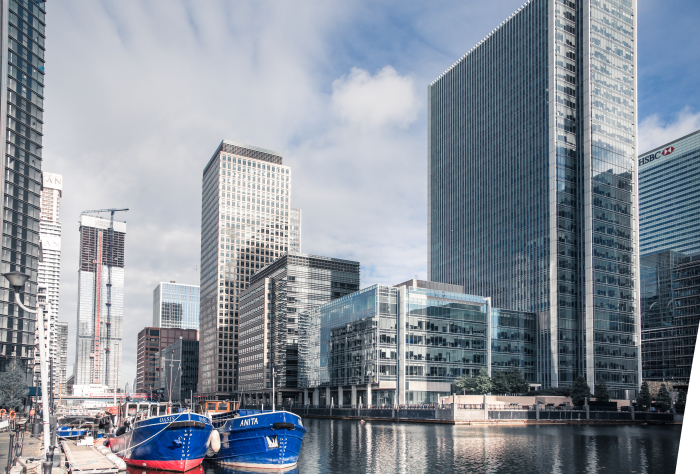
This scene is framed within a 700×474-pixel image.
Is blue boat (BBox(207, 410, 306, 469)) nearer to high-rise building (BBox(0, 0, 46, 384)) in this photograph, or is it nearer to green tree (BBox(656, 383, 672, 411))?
high-rise building (BBox(0, 0, 46, 384))

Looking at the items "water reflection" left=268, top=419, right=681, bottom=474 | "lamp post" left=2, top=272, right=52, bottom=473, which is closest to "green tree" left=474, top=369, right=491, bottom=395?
"water reflection" left=268, top=419, right=681, bottom=474

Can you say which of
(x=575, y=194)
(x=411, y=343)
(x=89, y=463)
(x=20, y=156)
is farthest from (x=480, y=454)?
(x=575, y=194)

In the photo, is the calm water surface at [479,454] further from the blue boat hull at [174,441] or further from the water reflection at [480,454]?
the blue boat hull at [174,441]

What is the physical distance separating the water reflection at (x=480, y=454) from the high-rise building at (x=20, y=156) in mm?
77595

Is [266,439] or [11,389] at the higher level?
[266,439]

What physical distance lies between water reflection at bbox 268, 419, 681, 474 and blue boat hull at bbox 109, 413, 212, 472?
290 cm

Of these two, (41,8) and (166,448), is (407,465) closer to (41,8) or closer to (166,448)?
(166,448)

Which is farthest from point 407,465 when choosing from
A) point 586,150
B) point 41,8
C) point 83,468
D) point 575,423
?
point 586,150

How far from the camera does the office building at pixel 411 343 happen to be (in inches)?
5773

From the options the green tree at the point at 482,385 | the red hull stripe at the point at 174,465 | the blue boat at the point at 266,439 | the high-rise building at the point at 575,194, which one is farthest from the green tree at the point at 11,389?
the high-rise building at the point at 575,194

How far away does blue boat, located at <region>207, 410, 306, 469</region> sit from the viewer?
4706cm

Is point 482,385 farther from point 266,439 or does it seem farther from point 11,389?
point 266,439

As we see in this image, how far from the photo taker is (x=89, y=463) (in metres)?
44.3

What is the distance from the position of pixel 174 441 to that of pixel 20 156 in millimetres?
104131
